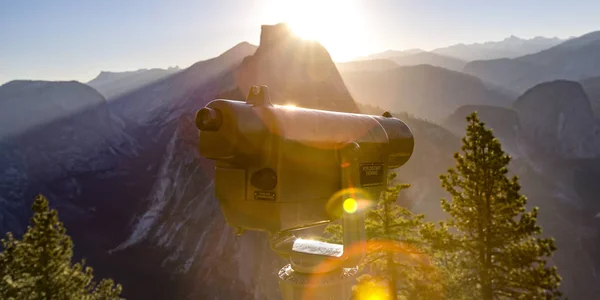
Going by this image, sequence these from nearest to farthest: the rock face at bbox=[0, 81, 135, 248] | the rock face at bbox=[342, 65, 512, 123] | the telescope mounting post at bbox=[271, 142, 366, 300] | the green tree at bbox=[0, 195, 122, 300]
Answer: the telescope mounting post at bbox=[271, 142, 366, 300] → the green tree at bbox=[0, 195, 122, 300] → the rock face at bbox=[0, 81, 135, 248] → the rock face at bbox=[342, 65, 512, 123]

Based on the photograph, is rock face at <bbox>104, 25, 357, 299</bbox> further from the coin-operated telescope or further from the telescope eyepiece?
the telescope eyepiece

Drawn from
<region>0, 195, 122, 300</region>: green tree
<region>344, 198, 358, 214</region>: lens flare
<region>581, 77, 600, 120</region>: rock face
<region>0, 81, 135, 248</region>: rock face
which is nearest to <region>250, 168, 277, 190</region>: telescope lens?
<region>344, 198, 358, 214</region>: lens flare

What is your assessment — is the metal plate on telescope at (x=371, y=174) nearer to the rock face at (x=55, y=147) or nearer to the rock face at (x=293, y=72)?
the rock face at (x=293, y=72)

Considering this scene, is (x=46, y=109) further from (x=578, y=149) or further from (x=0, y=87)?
(x=578, y=149)

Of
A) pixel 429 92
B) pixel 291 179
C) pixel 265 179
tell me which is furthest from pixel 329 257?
→ pixel 429 92

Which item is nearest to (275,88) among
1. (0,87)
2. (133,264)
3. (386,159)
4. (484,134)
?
(133,264)

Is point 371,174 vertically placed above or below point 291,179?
above

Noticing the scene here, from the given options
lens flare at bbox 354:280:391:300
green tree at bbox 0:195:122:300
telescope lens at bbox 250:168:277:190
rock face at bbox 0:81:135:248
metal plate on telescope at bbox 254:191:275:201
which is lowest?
Answer: lens flare at bbox 354:280:391:300

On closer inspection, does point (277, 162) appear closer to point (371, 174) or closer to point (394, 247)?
point (371, 174)
